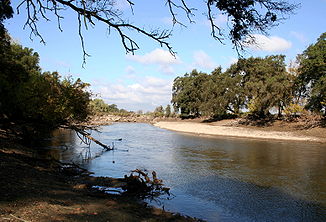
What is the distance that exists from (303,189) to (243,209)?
439 centimetres

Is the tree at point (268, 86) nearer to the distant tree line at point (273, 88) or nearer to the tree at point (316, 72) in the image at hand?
the distant tree line at point (273, 88)

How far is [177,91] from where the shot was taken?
85.4m

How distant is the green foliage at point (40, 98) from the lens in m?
16.3

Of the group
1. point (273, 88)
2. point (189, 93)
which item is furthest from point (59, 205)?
point (189, 93)

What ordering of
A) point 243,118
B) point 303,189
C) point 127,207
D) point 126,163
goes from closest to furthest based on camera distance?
point 127,207, point 303,189, point 126,163, point 243,118

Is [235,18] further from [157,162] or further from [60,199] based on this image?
[157,162]

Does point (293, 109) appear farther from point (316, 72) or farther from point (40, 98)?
point (40, 98)

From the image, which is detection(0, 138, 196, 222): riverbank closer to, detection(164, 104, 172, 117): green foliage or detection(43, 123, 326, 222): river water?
detection(43, 123, 326, 222): river water

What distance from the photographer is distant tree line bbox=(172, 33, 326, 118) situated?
34938 millimetres

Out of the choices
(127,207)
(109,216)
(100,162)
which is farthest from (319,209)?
(100,162)

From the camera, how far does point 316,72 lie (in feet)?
115

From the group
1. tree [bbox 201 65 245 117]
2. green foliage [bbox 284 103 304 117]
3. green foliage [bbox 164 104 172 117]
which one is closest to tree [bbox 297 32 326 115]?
green foliage [bbox 284 103 304 117]

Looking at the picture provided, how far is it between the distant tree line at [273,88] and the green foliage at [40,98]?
722 inches

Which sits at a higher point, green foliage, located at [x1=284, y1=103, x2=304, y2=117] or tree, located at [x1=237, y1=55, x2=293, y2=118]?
tree, located at [x1=237, y1=55, x2=293, y2=118]
